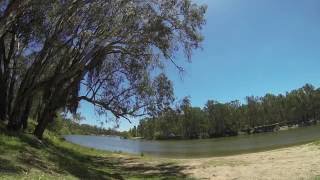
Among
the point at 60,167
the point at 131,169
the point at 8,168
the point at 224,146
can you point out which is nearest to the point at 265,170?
the point at 60,167

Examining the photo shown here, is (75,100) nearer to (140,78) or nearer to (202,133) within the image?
(140,78)

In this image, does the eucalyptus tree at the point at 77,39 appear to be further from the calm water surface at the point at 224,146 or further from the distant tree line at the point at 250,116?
the distant tree line at the point at 250,116

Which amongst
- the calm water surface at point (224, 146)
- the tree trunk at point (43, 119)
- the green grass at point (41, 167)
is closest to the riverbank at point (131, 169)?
the green grass at point (41, 167)

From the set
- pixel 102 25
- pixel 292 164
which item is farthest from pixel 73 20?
pixel 292 164

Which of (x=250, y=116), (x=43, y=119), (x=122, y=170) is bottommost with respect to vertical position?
(x=122, y=170)

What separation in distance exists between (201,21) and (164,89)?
8.64 meters

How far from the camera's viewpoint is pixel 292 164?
22.8 metres

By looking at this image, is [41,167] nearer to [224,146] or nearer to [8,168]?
[8,168]

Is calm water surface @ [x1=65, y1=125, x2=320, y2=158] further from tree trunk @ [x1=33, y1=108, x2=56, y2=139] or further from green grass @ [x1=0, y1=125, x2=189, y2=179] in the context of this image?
tree trunk @ [x1=33, y1=108, x2=56, y2=139]

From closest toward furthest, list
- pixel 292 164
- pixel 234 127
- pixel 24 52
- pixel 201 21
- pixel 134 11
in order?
1. pixel 292 164
2. pixel 134 11
3. pixel 201 21
4. pixel 24 52
5. pixel 234 127

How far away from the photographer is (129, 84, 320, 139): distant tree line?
141 metres

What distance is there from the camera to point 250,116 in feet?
484

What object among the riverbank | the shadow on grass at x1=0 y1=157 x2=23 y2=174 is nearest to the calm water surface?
the riverbank

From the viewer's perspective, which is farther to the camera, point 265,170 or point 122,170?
point 122,170
